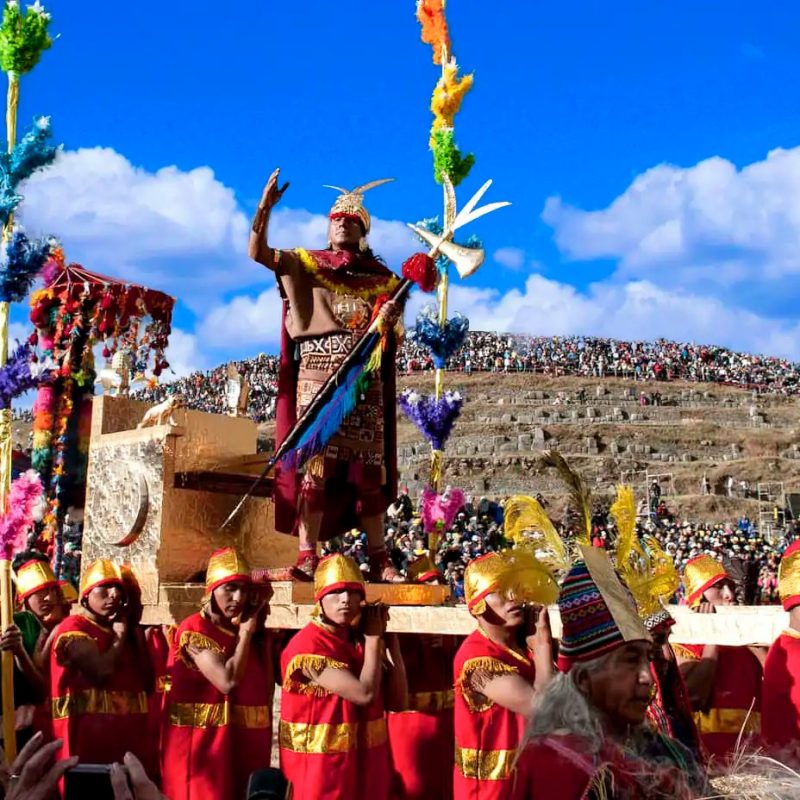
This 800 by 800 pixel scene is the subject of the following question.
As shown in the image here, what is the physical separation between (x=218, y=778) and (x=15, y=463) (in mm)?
6055

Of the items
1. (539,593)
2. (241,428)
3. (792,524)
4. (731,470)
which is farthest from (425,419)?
(731,470)

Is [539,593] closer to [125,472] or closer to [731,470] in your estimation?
[125,472]

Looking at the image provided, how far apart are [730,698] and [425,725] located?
6.24 ft

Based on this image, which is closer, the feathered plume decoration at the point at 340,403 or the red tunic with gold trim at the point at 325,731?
the red tunic with gold trim at the point at 325,731

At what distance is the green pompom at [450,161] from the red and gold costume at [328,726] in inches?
114

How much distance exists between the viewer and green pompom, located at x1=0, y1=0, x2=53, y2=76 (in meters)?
6.33

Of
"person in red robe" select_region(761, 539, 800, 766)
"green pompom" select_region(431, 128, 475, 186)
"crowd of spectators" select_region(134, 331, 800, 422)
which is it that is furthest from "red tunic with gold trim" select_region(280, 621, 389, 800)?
"crowd of spectators" select_region(134, 331, 800, 422)

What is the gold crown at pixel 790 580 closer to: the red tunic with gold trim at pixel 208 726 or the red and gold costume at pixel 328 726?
the red and gold costume at pixel 328 726

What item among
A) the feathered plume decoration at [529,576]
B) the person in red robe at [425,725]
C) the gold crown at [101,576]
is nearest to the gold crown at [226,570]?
the gold crown at [101,576]

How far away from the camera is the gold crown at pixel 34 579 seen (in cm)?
608

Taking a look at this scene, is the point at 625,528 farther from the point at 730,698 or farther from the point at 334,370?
the point at 334,370

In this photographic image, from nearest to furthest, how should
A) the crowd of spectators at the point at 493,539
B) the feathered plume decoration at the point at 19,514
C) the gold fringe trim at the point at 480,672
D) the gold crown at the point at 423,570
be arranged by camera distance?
the gold fringe trim at the point at 480,672 → the feathered plume decoration at the point at 19,514 → the gold crown at the point at 423,570 → the crowd of spectators at the point at 493,539

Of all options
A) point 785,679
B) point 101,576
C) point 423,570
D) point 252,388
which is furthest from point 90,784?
point 252,388

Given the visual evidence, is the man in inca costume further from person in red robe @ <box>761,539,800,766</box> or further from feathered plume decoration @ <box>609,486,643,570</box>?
feathered plume decoration @ <box>609,486,643,570</box>
